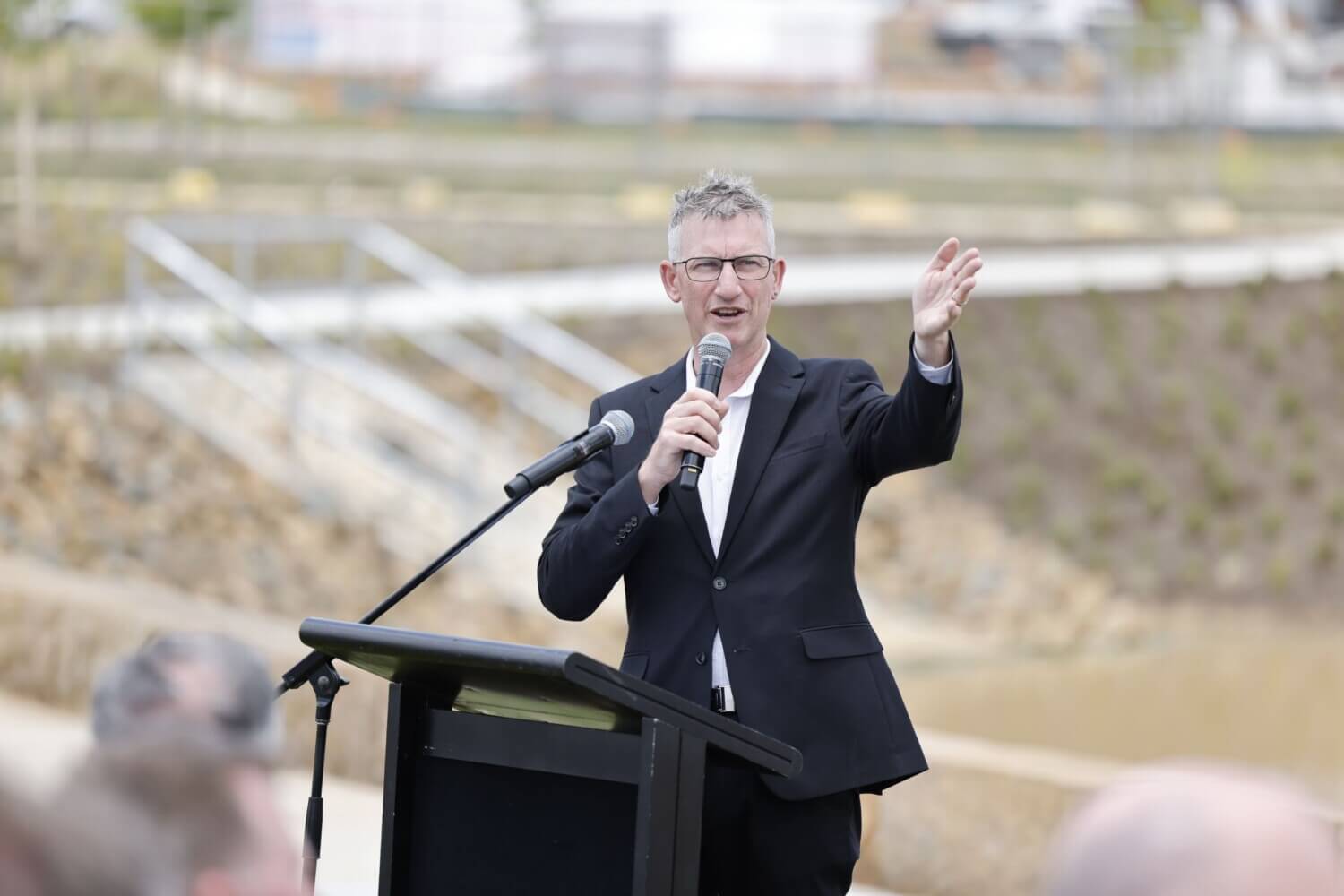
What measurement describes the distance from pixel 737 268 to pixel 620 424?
31 centimetres

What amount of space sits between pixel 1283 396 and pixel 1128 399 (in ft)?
4.06

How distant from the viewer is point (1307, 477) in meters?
14.0

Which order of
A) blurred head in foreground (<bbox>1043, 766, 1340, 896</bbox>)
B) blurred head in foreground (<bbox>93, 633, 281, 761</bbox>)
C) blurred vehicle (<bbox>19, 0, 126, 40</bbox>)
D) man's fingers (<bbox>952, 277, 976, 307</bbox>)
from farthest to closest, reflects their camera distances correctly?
blurred vehicle (<bbox>19, 0, 126, 40</bbox>)
man's fingers (<bbox>952, 277, 976, 307</bbox>)
blurred head in foreground (<bbox>93, 633, 281, 761</bbox>)
blurred head in foreground (<bbox>1043, 766, 1340, 896</bbox>)

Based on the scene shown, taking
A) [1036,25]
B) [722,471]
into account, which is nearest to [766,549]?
[722,471]

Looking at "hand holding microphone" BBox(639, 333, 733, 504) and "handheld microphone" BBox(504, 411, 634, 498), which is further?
"handheld microphone" BBox(504, 411, 634, 498)

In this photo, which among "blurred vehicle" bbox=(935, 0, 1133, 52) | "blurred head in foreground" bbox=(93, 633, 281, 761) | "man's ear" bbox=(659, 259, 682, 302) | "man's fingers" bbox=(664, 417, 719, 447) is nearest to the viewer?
"blurred head in foreground" bbox=(93, 633, 281, 761)

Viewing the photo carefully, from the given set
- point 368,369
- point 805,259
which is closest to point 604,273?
point 805,259

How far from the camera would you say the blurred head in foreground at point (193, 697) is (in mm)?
1507

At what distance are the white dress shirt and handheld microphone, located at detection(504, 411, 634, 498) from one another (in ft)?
0.55

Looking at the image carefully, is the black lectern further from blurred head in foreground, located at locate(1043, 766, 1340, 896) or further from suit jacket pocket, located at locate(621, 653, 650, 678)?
blurred head in foreground, located at locate(1043, 766, 1340, 896)

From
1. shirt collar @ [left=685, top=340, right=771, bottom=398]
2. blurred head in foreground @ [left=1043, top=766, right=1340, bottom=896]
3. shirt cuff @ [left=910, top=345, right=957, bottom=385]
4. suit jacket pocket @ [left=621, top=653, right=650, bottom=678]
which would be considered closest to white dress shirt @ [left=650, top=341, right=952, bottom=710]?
shirt collar @ [left=685, top=340, right=771, bottom=398]

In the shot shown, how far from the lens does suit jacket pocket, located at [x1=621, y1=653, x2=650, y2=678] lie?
286cm

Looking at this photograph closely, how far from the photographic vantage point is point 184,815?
1.44 m

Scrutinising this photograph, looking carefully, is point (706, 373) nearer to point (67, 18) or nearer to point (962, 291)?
point (962, 291)
